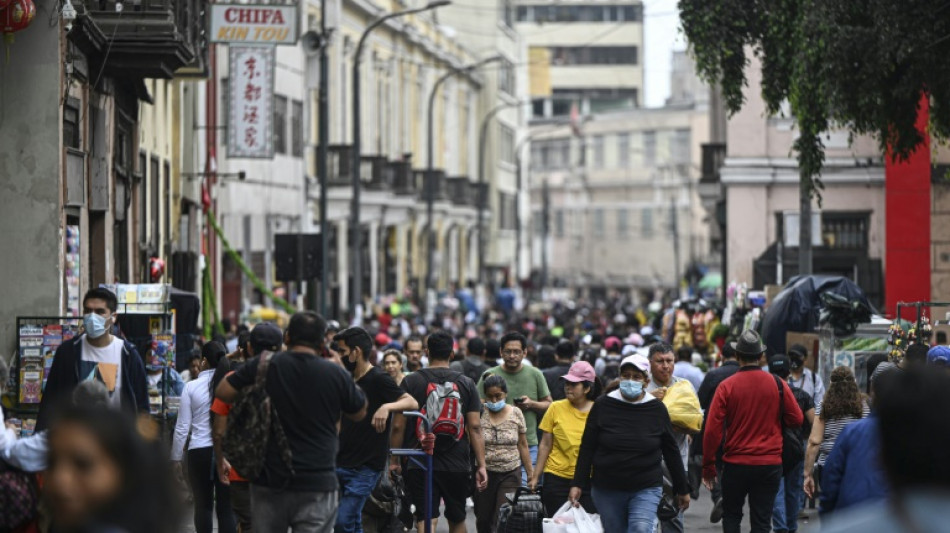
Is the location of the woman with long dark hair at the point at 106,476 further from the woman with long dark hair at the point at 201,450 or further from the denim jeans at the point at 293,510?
the woman with long dark hair at the point at 201,450

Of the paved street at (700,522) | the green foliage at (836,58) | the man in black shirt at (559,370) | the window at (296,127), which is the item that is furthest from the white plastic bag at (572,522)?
the window at (296,127)

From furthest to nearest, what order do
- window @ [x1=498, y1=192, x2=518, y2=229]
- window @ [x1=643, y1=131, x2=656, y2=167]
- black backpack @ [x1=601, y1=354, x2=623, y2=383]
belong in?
window @ [x1=643, y1=131, x2=656, y2=167]
window @ [x1=498, y1=192, x2=518, y2=229]
black backpack @ [x1=601, y1=354, x2=623, y2=383]

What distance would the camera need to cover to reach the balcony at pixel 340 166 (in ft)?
144

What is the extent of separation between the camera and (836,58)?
17.9 metres

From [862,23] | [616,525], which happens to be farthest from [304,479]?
[862,23]

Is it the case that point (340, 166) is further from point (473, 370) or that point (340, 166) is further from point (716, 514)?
point (716, 514)

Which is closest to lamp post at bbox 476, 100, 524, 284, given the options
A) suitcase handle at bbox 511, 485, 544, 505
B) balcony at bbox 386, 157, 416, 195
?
balcony at bbox 386, 157, 416, 195

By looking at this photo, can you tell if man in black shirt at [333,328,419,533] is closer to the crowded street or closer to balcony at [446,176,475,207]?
the crowded street

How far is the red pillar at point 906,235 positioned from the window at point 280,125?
13157 mm

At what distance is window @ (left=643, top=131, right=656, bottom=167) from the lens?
307ft

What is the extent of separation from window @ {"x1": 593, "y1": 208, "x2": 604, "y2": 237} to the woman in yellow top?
8508 cm

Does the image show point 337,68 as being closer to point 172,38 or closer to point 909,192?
point 909,192

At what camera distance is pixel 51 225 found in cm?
1738

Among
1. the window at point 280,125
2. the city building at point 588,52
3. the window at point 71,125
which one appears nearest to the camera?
the window at point 71,125
